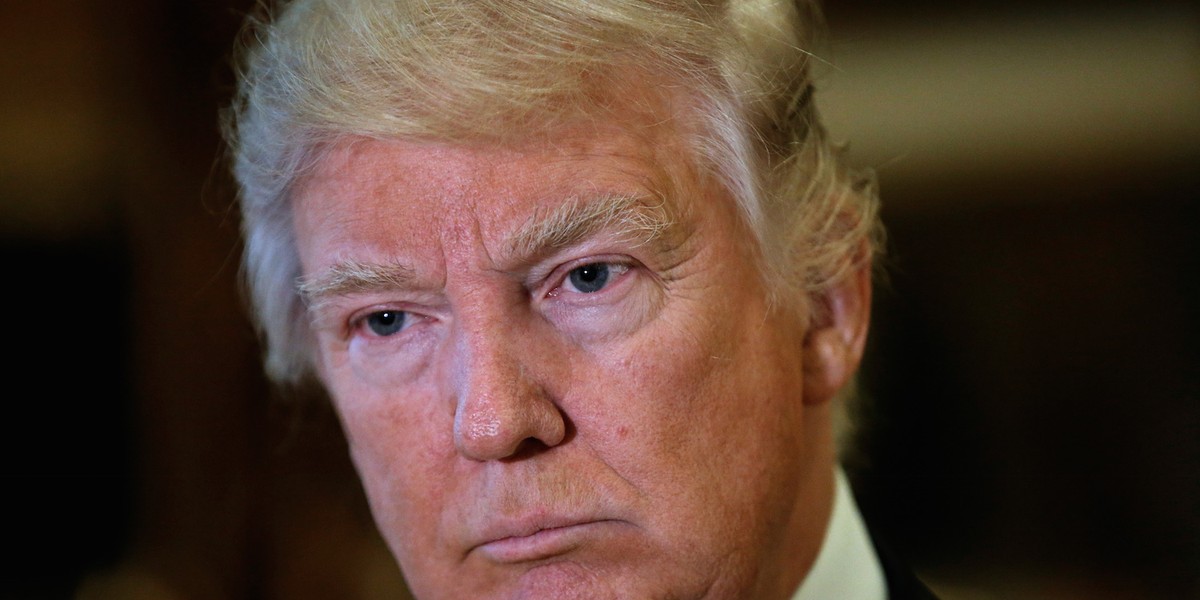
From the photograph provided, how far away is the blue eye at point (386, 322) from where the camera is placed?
1302 millimetres

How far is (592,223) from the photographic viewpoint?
1131 mm

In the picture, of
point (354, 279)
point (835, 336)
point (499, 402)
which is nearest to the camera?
point (499, 402)

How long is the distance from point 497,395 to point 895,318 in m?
1.49

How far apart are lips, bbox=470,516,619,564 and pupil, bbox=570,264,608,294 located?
272mm

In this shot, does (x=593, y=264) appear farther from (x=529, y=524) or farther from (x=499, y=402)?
(x=529, y=524)

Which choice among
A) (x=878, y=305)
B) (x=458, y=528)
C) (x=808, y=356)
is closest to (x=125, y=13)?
(x=458, y=528)

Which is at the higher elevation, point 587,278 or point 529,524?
point 587,278

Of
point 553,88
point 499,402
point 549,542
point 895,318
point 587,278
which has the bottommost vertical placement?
point 549,542

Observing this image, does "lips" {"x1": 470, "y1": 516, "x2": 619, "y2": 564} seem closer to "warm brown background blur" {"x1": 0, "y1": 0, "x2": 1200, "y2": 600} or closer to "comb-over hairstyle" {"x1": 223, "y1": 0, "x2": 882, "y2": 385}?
"comb-over hairstyle" {"x1": 223, "y1": 0, "x2": 882, "y2": 385}

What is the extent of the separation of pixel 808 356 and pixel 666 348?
0.30 m

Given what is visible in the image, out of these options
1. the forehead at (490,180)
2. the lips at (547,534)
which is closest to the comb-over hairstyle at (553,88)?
the forehead at (490,180)

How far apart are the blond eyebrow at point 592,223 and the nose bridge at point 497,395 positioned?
9 cm

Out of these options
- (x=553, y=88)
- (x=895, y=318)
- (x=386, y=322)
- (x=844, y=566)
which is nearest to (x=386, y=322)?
(x=386, y=322)

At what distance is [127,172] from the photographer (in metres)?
1.87
